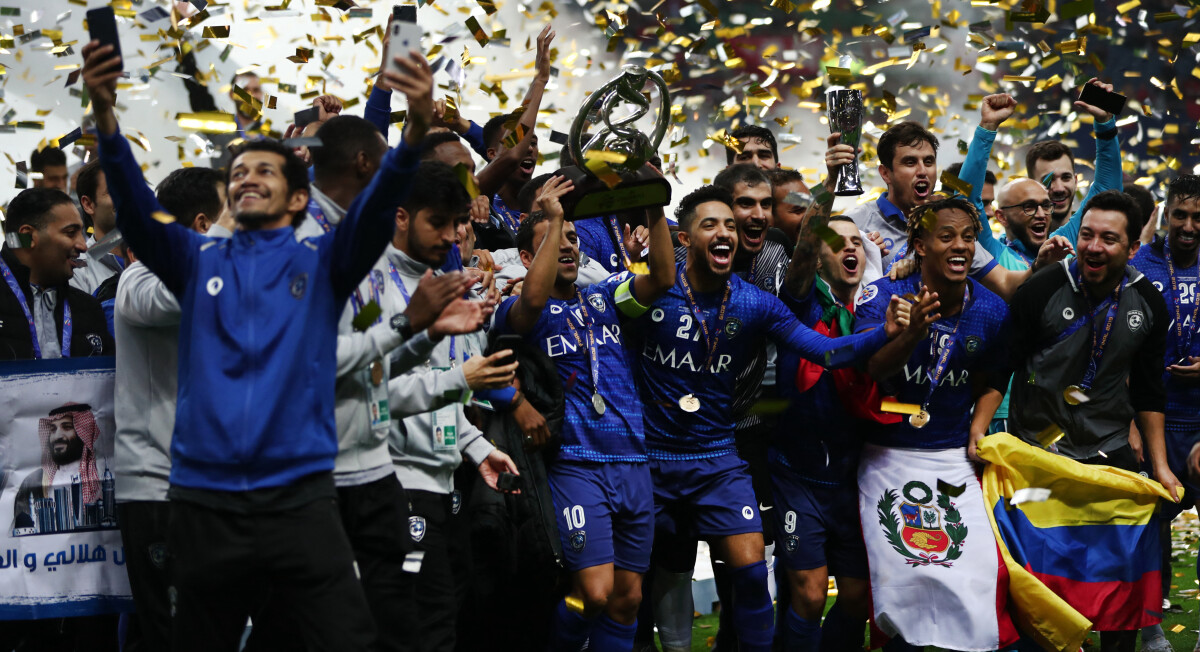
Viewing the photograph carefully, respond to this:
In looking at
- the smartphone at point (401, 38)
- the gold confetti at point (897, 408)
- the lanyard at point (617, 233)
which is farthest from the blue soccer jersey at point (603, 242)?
the smartphone at point (401, 38)

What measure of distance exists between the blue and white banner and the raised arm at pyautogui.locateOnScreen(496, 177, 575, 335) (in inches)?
60.7

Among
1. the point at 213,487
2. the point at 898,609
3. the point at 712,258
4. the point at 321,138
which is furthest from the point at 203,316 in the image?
the point at 898,609

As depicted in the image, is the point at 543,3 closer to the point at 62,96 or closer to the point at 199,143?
the point at 199,143

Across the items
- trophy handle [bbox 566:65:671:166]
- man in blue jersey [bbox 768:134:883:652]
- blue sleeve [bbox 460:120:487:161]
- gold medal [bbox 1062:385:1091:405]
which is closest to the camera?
trophy handle [bbox 566:65:671:166]

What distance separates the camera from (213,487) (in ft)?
10.5

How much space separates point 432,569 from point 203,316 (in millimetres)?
1356

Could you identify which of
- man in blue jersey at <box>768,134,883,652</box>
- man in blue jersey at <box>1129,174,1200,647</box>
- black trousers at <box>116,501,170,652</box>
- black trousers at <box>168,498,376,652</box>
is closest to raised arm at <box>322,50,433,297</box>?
black trousers at <box>168,498,376,652</box>

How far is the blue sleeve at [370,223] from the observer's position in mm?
3268

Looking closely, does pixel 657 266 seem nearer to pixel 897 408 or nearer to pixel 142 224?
pixel 897 408

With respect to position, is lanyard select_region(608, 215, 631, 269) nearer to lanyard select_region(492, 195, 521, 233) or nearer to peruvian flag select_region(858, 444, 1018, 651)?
lanyard select_region(492, 195, 521, 233)

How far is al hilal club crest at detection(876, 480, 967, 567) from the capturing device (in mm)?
5070

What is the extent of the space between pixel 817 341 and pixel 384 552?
2.17m

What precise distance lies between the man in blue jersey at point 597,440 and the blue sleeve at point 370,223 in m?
1.42

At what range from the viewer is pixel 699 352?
17.2 feet
